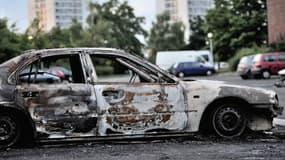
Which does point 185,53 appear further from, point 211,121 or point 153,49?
point 153,49

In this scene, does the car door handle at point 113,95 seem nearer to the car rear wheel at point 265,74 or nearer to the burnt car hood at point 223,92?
the burnt car hood at point 223,92

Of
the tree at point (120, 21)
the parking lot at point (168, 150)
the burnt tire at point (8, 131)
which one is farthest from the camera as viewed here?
the tree at point (120, 21)

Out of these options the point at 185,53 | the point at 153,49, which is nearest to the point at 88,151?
the point at 185,53

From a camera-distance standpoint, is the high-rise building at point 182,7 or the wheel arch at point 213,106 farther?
the high-rise building at point 182,7

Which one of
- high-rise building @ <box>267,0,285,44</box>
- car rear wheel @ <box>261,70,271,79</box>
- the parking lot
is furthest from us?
high-rise building @ <box>267,0,285,44</box>

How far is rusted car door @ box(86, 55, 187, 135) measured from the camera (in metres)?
7.82

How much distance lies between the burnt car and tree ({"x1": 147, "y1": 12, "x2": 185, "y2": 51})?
102445 mm

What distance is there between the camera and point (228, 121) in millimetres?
8219

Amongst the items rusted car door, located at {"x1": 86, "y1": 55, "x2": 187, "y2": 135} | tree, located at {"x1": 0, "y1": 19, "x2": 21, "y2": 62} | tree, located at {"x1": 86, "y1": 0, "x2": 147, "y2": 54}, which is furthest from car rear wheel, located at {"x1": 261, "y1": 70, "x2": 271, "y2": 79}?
tree, located at {"x1": 86, "y1": 0, "x2": 147, "y2": 54}

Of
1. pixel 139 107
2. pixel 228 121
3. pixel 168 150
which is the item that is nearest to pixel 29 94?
pixel 139 107

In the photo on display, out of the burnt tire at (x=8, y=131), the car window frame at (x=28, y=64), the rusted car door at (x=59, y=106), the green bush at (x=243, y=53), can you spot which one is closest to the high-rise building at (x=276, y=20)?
the green bush at (x=243, y=53)

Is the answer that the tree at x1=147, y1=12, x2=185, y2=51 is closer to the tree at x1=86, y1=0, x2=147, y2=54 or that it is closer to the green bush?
the tree at x1=86, y1=0, x2=147, y2=54

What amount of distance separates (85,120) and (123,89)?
0.71 metres

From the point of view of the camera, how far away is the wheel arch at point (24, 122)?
7.64 meters
